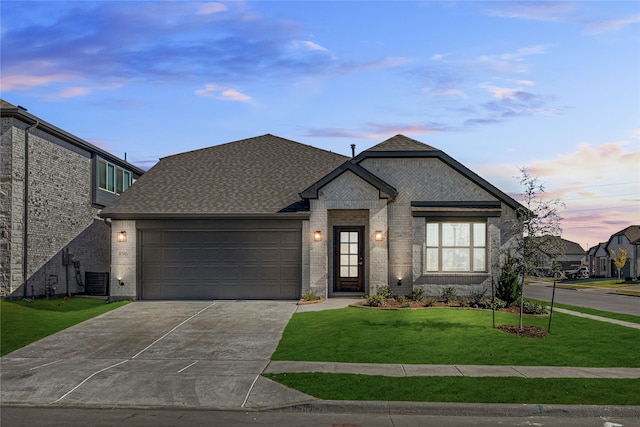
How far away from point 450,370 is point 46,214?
774 inches

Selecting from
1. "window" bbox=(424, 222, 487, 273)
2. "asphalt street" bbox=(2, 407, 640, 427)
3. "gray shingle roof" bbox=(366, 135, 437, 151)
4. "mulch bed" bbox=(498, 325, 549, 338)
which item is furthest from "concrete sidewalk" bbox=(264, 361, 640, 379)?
"gray shingle roof" bbox=(366, 135, 437, 151)

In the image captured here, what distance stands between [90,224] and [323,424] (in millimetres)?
24075

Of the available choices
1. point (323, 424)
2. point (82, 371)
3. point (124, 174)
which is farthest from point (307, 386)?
point (124, 174)

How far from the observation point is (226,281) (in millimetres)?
23078

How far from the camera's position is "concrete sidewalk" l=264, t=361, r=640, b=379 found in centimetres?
1212

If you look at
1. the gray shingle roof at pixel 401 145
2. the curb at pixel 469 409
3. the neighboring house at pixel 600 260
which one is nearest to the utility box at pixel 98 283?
the gray shingle roof at pixel 401 145


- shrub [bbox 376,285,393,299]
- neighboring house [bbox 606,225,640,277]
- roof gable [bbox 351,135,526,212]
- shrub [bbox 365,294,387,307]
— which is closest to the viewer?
shrub [bbox 365,294,387,307]

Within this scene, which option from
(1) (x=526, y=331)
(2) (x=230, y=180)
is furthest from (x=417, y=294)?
(2) (x=230, y=180)

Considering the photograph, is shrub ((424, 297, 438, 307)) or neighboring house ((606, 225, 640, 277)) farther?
neighboring house ((606, 225, 640, 277))

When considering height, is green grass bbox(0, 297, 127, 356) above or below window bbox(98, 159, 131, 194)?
below

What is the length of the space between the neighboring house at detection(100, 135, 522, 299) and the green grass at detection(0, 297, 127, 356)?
1.82 m

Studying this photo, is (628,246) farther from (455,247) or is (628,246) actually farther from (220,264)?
(220,264)

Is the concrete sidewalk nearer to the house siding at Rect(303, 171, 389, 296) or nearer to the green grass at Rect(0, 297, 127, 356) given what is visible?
the green grass at Rect(0, 297, 127, 356)

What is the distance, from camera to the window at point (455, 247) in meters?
22.7
